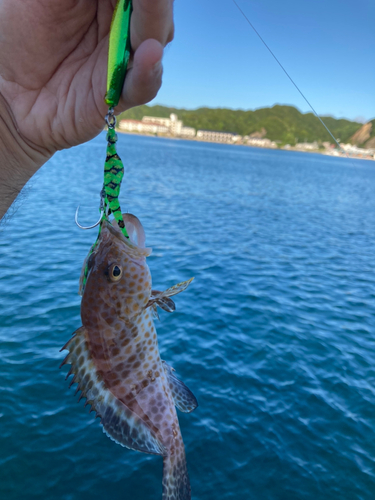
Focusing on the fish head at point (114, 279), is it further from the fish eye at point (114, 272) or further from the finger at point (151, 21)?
the finger at point (151, 21)

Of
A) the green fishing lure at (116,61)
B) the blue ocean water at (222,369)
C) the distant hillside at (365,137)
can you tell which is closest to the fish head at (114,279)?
the green fishing lure at (116,61)

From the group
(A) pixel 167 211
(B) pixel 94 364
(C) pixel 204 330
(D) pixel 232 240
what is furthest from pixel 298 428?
(A) pixel 167 211

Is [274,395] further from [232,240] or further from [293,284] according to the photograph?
[232,240]

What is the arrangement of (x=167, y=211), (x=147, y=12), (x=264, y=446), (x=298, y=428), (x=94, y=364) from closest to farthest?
(x=147, y=12)
(x=94, y=364)
(x=264, y=446)
(x=298, y=428)
(x=167, y=211)

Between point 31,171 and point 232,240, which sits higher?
point 31,171

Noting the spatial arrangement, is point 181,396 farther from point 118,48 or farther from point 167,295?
point 118,48

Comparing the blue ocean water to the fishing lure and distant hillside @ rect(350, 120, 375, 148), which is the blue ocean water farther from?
distant hillside @ rect(350, 120, 375, 148)

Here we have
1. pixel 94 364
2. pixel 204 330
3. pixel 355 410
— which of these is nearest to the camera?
pixel 94 364
